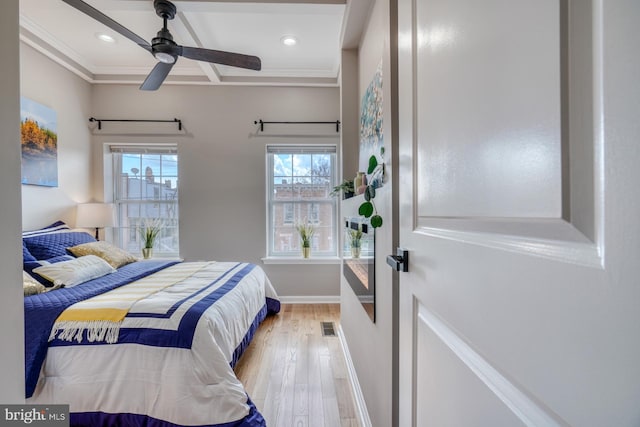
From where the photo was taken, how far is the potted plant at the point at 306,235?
11.8 feet

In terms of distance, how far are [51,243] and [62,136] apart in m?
1.41

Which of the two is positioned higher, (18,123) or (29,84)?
(29,84)

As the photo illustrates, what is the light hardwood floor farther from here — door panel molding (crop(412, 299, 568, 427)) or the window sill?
door panel molding (crop(412, 299, 568, 427))

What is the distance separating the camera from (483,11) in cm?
45

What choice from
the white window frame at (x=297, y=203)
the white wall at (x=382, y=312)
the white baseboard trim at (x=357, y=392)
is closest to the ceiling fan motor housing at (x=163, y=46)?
the white wall at (x=382, y=312)

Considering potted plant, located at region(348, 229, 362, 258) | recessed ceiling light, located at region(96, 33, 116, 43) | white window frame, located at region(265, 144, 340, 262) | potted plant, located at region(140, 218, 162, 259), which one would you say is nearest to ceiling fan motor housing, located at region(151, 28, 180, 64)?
recessed ceiling light, located at region(96, 33, 116, 43)

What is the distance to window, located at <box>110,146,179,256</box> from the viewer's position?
3.58m

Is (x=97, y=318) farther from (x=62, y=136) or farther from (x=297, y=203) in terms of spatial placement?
(x=62, y=136)

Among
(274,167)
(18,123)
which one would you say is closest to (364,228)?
(18,123)

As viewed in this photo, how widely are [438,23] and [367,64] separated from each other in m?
1.35

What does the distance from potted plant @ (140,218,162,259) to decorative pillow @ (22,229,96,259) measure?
768mm

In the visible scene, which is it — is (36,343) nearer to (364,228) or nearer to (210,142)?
(364,228)

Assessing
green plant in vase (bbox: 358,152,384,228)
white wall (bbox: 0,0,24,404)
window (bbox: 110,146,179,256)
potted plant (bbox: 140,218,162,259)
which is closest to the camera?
white wall (bbox: 0,0,24,404)

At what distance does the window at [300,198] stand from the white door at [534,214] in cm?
304
